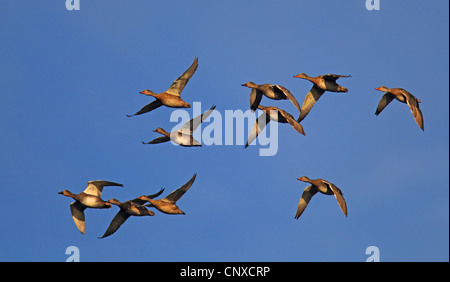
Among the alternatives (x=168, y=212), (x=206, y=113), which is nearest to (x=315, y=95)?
(x=206, y=113)

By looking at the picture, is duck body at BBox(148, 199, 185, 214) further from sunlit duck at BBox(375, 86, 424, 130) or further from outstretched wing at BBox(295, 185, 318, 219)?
sunlit duck at BBox(375, 86, 424, 130)

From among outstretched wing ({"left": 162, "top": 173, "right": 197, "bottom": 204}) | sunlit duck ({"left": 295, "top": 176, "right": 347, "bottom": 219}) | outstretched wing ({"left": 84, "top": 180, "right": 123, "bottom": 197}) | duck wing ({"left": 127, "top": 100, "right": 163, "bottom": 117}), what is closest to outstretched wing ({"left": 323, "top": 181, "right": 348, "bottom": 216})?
sunlit duck ({"left": 295, "top": 176, "right": 347, "bottom": 219})

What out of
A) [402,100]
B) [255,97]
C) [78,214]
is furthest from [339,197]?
[78,214]

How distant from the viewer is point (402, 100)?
131ft

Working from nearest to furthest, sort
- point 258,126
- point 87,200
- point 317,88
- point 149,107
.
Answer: point 87,200 < point 149,107 < point 317,88 < point 258,126

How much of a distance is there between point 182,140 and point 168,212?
11.3 feet

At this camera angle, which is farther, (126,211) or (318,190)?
(318,190)

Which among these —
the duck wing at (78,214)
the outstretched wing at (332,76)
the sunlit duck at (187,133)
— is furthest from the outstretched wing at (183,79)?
the duck wing at (78,214)

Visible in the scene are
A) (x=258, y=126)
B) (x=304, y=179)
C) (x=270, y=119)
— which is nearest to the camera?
(x=304, y=179)

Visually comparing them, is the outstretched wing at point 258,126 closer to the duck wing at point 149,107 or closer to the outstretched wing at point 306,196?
the outstretched wing at point 306,196

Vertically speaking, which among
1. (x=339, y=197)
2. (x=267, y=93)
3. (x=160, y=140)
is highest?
(x=267, y=93)

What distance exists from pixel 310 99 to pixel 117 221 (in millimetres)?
10679

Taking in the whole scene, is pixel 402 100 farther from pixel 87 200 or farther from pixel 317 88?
pixel 87 200

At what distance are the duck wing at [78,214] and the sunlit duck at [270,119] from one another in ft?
26.3
